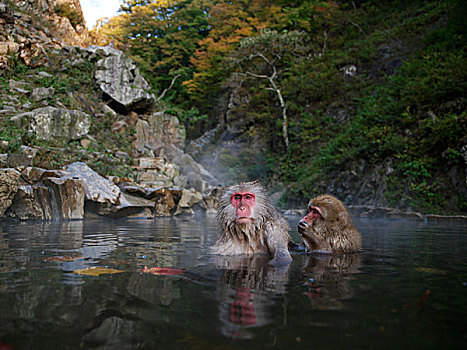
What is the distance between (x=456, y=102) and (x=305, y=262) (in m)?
10.2

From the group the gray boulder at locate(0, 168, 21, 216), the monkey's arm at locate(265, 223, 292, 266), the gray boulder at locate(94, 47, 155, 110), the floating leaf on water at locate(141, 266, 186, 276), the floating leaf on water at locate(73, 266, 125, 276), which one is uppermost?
the gray boulder at locate(94, 47, 155, 110)

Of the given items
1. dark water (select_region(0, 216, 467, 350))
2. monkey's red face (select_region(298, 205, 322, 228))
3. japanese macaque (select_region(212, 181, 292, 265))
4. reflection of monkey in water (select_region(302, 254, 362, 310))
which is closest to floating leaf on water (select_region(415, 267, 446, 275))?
dark water (select_region(0, 216, 467, 350))

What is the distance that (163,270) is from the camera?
8.13ft

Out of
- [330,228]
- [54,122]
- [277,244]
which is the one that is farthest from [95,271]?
[54,122]

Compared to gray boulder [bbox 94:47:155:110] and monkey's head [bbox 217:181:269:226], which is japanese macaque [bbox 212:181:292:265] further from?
gray boulder [bbox 94:47:155:110]

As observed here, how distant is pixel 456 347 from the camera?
1.13 m

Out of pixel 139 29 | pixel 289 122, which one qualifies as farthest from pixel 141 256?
pixel 139 29

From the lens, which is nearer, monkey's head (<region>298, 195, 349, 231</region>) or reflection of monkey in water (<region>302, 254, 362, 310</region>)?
reflection of monkey in water (<region>302, 254, 362, 310</region>)

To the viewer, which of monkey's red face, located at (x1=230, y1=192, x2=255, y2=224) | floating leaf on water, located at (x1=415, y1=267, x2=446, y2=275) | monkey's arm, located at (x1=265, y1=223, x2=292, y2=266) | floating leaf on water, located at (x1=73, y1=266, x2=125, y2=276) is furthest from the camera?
monkey's red face, located at (x1=230, y1=192, x2=255, y2=224)

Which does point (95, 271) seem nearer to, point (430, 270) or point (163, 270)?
point (163, 270)

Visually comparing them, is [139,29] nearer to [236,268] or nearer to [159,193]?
[159,193]

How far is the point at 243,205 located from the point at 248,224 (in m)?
0.25

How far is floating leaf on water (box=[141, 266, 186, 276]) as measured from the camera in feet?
7.84

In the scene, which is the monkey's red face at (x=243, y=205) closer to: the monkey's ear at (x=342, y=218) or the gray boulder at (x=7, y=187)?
the monkey's ear at (x=342, y=218)
